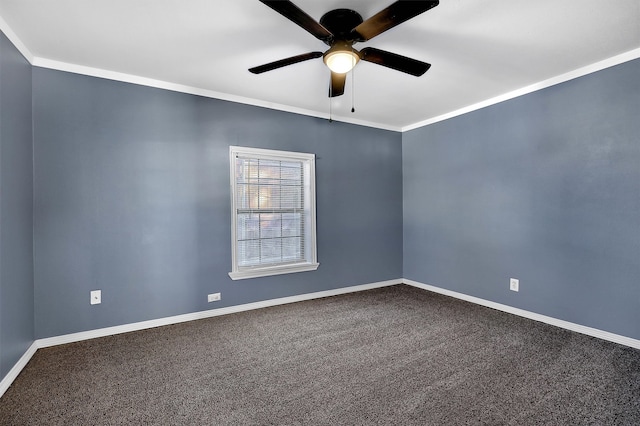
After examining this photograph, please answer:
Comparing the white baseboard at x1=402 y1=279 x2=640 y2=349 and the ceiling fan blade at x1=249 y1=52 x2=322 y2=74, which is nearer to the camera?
the ceiling fan blade at x1=249 y1=52 x2=322 y2=74

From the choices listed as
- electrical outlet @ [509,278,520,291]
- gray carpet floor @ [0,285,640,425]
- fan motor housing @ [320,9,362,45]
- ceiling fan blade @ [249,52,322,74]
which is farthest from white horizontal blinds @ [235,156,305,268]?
electrical outlet @ [509,278,520,291]

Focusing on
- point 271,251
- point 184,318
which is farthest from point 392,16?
point 184,318

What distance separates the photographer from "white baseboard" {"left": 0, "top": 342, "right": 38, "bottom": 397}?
1963 mm

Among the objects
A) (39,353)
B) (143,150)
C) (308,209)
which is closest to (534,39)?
(308,209)

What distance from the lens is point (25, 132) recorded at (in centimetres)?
242

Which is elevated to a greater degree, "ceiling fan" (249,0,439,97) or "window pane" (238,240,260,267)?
"ceiling fan" (249,0,439,97)

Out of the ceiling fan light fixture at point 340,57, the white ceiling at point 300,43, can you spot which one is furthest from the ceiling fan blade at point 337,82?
the white ceiling at point 300,43

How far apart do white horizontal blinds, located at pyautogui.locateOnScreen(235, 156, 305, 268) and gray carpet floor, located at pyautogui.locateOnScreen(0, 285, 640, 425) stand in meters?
0.84

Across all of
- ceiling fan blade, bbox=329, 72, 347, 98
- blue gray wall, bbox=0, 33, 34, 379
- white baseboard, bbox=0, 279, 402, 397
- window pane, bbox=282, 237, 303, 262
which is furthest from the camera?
window pane, bbox=282, 237, 303, 262

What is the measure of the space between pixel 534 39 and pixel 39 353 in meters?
4.66

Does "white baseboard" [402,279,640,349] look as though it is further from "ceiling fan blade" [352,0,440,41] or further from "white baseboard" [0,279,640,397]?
"ceiling fan blade" [352,0,440,41]

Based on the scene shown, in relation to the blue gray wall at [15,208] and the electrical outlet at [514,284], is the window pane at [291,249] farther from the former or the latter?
the electrical outlet at [514,284]

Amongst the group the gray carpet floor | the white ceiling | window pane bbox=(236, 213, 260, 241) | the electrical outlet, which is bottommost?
the gray carpet floor

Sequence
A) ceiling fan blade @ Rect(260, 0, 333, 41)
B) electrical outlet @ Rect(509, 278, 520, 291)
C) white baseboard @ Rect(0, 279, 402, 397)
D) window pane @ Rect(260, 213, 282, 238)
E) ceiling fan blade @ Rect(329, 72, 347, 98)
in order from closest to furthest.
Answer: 1. ceiling fan blade @ Rect(260, 0, 333, 41)
2. white baseboard @ Rect(0, 279, 402, 397)
3. ceiling fan blade @ Rect(329, 72, 347, 98)
4. electrical outlet @ Rect(509, 278, 520, 291)
5. window pane @ Rect(260, 213, 282, 238)
